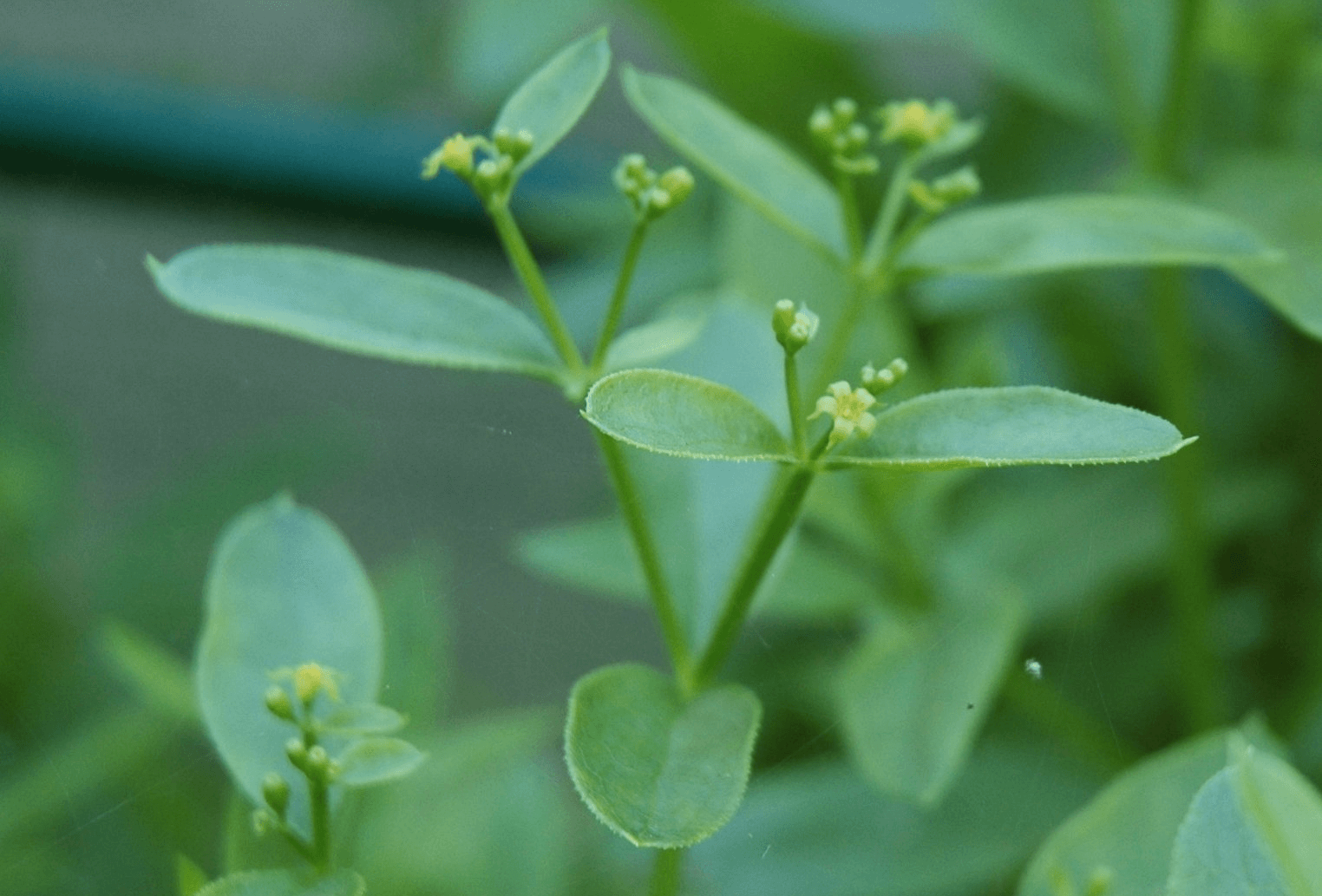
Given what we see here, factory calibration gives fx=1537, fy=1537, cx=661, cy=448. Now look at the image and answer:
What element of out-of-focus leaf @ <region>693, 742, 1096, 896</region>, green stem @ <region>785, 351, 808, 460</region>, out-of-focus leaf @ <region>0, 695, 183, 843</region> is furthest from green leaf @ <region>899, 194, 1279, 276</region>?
out-of-focus leaf @ <region>0, 695, 183, 843</region>

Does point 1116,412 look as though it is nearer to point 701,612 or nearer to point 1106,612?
point 701,612

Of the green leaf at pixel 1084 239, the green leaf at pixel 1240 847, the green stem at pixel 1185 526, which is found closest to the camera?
the green leaf at pixel 1240 847

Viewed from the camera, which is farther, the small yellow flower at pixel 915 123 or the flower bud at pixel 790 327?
the small yellow flower at pixel 915 123

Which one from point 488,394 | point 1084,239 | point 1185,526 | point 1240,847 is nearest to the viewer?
point 1240,847

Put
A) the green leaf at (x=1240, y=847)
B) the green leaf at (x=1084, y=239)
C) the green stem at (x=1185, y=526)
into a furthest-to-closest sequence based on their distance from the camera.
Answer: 1. the green stem at (x=1185, y=526)
2. the green leaf at (x=1084, y=239)
3. the green leaf at (x=1240, y=847)

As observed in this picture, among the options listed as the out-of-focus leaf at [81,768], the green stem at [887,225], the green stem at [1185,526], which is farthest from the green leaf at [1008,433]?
the out-of-focus leaf at [81,768]

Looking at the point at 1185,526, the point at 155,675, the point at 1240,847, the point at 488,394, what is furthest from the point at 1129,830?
the point at 488,394

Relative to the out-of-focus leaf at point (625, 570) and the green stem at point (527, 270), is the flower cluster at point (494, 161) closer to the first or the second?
the green stem at point (527, 270)

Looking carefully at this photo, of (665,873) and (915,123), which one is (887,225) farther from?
(665,873)
